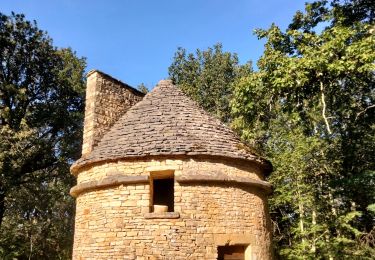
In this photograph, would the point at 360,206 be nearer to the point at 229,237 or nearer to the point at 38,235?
the point at 229,237

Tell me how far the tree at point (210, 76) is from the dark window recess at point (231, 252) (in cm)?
1628

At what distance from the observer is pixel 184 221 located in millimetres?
8719

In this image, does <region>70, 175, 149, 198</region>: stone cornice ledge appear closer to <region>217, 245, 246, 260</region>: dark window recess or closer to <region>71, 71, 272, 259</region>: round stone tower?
<region>71, 71, 272, 259</region>: round stone tower

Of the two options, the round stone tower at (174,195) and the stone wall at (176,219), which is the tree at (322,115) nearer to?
the round stone tower at (174,195)

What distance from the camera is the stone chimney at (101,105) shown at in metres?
11.1

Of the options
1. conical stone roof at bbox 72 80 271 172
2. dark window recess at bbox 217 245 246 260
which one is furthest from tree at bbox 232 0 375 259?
dark window recess at bbox 217 245 246 260

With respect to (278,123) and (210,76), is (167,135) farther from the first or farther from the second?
(210,76)

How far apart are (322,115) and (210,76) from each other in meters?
13.1

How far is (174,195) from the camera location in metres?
9.03

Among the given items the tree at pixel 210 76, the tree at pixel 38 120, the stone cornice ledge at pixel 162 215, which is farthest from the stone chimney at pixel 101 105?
the tree at pixel 210 76

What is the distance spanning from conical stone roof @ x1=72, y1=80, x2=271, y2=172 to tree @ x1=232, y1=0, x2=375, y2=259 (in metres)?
2.45

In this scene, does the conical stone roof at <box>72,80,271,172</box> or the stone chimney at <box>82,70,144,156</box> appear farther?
the stone chimney at <box>82,70,144,156</box>

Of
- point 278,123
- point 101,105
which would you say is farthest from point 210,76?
point 101,105

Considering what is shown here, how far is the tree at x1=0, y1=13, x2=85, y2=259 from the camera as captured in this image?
19.3 m
